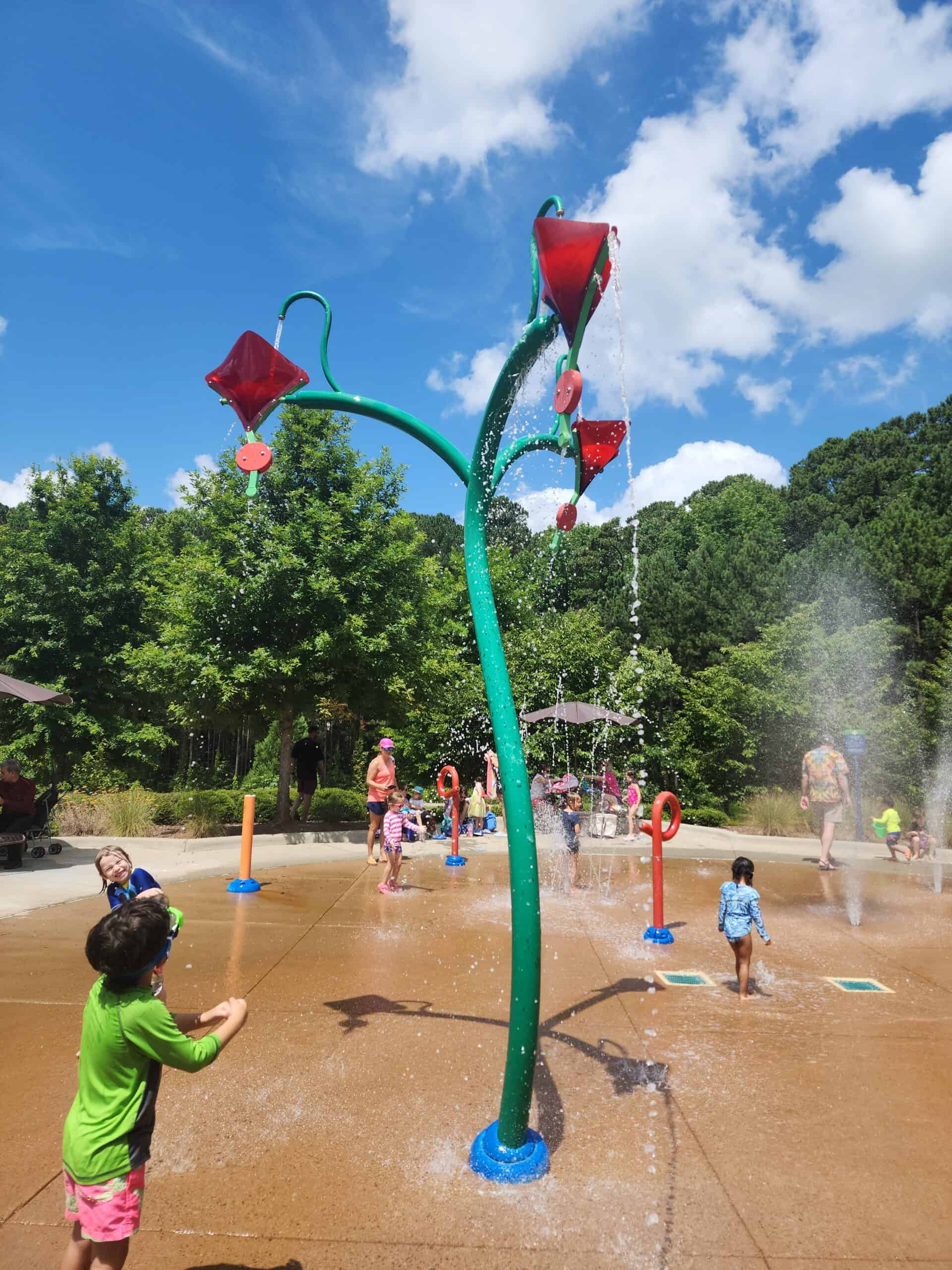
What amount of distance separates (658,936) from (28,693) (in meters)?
8.01

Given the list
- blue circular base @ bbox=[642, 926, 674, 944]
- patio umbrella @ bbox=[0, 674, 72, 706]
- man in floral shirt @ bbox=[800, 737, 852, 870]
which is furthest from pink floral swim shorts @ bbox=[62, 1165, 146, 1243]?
man in floral shirt @ bbox=[800, 737, 852, 870]

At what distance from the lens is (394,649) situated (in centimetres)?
1353

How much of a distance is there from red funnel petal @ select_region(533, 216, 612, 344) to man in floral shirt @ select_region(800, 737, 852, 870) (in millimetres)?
8558

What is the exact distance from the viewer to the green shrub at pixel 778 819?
53.9 feet

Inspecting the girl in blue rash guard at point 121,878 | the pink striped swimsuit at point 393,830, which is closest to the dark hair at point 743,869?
the girl in blue rash guard at point 121,878

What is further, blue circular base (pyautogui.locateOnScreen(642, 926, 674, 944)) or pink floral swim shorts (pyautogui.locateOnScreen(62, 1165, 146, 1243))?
blue circular base (pyautogui.locateOnScreen(642, 926, 674, 944))

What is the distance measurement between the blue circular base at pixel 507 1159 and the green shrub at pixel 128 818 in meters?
10.7

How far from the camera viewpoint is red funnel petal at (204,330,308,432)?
388cm

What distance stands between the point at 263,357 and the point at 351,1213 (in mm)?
3535

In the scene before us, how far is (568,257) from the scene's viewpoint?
10.2 feet

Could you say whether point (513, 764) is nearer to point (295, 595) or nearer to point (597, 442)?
point (597, 442)

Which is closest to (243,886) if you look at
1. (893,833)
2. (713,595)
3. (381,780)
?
(381,780)

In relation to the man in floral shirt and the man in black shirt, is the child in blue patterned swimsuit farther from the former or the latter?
the man in black shirt

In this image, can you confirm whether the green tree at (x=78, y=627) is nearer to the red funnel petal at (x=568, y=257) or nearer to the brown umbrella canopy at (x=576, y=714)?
the brown umbrella canopy at (x=576, y=714)
